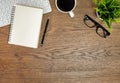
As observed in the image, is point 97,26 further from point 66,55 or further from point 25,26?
point 25,26

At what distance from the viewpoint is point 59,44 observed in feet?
3.13

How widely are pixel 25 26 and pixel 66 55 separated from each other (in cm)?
18

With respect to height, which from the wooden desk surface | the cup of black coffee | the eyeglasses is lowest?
the wooden desk surface

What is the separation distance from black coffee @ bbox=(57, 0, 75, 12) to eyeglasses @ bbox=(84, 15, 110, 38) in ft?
0.23

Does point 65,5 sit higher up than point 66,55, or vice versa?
point 65,5

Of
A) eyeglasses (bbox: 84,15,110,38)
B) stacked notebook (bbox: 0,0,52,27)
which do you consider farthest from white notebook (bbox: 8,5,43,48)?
eyeglasses (bbox: 84,15,110,38)

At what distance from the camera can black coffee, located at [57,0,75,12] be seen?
915mm

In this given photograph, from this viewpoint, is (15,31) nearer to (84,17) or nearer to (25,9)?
(25,9)

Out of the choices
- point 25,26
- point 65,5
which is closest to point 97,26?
point 65,5

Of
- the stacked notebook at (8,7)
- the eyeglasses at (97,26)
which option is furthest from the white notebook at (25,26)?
the eyeglasses at (97,26)

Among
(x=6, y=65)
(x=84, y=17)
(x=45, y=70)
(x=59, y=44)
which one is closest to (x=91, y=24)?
(x=84, y=17)

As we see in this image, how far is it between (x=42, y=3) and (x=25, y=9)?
65 millimetres

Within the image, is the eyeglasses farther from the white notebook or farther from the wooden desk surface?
the white notebook

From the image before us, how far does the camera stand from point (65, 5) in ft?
3.01
